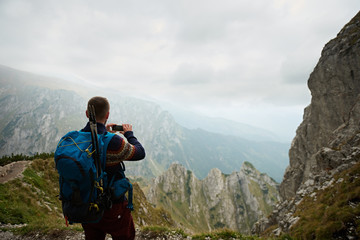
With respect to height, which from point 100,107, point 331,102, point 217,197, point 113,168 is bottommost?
point 217,197

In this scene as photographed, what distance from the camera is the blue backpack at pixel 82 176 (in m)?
3.31

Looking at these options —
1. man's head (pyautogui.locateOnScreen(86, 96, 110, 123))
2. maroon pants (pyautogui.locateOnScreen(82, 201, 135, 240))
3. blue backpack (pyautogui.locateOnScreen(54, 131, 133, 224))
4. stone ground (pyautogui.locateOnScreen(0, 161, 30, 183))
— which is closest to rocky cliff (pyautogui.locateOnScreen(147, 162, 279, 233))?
stone ground (pyautogui.locateOnScreen(0, 161, 30, 183))

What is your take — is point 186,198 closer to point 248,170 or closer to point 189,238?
point 248,170

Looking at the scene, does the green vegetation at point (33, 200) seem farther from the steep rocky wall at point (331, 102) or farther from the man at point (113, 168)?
the steep rocky wall at point (331, 102)

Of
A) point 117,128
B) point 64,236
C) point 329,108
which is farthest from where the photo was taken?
point 329,108

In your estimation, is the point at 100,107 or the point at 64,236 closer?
the point at 100,107

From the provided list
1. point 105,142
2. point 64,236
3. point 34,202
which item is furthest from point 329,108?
point 34,202

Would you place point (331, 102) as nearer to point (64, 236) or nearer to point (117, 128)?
point (117, 128)

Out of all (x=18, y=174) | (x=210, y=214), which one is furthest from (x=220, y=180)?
(x=18, y=174)

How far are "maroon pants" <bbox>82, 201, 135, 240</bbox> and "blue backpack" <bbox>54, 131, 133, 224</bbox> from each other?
1.58 ft

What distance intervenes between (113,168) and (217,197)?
645ft

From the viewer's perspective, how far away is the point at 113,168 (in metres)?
4.44

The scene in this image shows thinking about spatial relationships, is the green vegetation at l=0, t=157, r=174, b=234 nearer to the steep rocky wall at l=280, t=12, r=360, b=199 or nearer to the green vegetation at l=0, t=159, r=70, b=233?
the green vegetation at l=0, t=159, r=70, b=233

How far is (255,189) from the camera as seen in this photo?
177 metres
